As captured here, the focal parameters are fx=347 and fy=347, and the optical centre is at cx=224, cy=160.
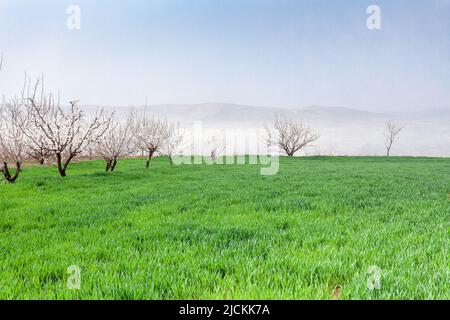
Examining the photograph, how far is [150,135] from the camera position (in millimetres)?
32344

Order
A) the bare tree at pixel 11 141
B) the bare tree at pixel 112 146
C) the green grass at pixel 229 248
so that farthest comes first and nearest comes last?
1. the bare tree at pixel 112 146
2. the bare tree at pixel 11 141
3. the green grass at pixel 229 248

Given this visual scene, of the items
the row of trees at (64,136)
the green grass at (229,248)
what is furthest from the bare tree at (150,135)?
the green grass at (229,248)

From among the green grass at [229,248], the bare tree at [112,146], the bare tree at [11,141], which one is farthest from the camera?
the bare tree at [112,146]

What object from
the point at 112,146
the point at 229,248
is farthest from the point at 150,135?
the point at 229,248

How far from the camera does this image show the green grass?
3.63m

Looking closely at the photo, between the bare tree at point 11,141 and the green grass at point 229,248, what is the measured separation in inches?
336

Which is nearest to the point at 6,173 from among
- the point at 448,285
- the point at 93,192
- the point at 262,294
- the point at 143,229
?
the point at 93,192

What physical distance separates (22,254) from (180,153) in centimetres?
3322

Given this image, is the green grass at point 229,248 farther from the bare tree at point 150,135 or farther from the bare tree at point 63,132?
the bare tree at point 150,135

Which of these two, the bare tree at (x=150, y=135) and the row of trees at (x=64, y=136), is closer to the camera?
the row of trees at (x=64, y=136)

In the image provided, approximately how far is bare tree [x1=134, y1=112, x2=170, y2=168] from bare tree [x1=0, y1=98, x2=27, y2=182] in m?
9.53

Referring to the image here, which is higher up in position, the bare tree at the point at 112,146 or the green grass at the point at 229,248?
the bare tree at the point at 112,146

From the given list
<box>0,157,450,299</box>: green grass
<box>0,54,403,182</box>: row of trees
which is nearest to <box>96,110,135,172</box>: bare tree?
<box>0,54,403,182</box>: row of trees

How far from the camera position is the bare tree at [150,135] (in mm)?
31875
